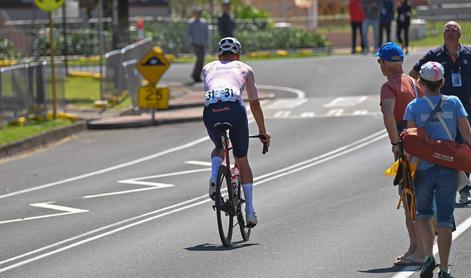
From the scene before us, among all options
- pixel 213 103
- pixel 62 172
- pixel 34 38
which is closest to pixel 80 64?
pixel 34 38

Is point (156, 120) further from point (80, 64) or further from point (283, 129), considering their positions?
point (80, 64)

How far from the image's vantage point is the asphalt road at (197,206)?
11.6 m

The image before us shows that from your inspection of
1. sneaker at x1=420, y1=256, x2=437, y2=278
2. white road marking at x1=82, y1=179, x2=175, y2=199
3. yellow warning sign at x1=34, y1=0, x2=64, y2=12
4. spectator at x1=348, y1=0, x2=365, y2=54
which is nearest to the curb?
yellow warning sign at x1=34, y1=0, x2=64, y2=12

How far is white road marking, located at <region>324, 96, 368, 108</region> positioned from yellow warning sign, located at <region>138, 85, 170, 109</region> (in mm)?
3773

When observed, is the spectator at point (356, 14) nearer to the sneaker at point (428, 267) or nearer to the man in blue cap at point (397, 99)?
the man in blue cap at point (397, 99)

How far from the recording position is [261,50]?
46875mm

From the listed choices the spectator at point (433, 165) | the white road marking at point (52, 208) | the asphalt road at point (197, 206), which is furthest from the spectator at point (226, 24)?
the spectator at point (433, 165)

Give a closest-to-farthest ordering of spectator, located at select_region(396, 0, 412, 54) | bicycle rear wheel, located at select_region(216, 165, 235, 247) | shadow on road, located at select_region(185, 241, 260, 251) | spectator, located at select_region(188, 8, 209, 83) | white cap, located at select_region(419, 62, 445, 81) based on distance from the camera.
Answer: white cap, located at select_region(419, 62, 445, 81) < bicycle rear wheel, located at select_region(216, 165, 235, 247) < shadow on road, located at select_region(185, 241, 260, 251) < spectator, located at select_region(188, 8, 209, 83) < spectator, located at select_region(396, 0, 412, 54)

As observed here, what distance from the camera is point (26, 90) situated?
26.2 metres

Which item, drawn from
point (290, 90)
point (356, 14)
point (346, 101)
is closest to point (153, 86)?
point (346, 101)

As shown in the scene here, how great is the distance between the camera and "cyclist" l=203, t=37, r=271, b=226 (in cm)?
1222

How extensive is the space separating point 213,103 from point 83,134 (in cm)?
1422

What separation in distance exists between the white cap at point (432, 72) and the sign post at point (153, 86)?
1683 cm

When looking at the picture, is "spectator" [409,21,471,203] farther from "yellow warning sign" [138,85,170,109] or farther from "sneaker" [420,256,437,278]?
"yellow warning sign" [138,85,170,109]
